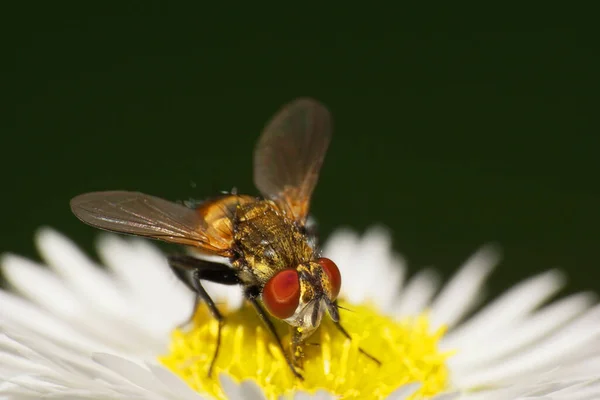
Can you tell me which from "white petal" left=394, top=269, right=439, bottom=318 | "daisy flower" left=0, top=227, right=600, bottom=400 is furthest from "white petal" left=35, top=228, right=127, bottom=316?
"white petal" left=394, top=269, right=439, bottom=318

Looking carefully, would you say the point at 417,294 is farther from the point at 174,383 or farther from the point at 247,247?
the point at 174,383

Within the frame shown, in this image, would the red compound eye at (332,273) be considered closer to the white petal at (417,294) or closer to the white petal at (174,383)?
the white petal at (174,383)

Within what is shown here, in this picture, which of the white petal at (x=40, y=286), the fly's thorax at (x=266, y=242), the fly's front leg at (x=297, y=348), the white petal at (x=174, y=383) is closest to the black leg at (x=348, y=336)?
the fly's front leg at (x=297, y=348)

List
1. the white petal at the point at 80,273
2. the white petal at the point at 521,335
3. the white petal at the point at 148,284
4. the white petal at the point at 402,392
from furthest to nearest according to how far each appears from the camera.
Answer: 1. the white petal at the point at 80,273
2. the white petal at the point at 148,284
3. the white petal at the point at 521,335
4. the white petal at the point at 402,392

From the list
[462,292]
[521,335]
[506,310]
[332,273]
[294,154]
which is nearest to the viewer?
[332,273]

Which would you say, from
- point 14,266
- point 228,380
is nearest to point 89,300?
point 14,266

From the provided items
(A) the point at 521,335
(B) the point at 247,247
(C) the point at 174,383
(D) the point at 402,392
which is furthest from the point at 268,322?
(A) the point at 521,335

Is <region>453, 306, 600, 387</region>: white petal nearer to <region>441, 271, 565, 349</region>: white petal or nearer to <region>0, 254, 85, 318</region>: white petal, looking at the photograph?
<region>441, 271, 565, 349</region>: white petal

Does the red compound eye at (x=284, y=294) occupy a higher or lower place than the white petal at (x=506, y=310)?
lower
